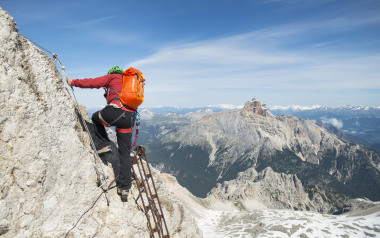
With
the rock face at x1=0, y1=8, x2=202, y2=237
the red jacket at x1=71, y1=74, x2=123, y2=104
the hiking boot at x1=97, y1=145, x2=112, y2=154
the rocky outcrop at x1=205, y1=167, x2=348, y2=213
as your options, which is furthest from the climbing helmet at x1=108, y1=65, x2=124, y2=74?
the rocky outcrop at x1=205, y1=167, x2=348, y2=213

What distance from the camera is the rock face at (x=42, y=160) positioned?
7.36m

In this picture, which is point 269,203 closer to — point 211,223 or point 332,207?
point 332,207

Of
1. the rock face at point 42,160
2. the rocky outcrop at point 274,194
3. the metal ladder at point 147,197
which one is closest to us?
the rock face at point 42,160

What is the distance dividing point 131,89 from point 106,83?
127cm

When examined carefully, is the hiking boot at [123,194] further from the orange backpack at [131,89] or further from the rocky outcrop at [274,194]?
the rocky outcrop at [274,194]

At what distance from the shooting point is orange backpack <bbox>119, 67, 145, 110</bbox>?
982 centimetres

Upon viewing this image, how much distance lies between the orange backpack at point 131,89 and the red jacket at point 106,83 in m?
0.35

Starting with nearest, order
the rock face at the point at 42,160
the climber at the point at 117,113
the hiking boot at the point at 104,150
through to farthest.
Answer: the rock face at the point at 42,160, the climber at the point at 117,113, the hiking boot at the point at 104,150

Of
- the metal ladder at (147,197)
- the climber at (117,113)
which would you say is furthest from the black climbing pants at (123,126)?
the metal ladder at (147,197)

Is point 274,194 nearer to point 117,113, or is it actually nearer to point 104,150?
point 104,150

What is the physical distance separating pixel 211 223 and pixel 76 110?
6367cm

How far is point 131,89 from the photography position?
9.91 m

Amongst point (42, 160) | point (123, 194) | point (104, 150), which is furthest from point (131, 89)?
point (123, 194)

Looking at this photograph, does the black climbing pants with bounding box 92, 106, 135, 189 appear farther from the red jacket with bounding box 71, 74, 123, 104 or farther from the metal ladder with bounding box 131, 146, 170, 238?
the metal ladder with bounding box 131, 146, 170, 238
